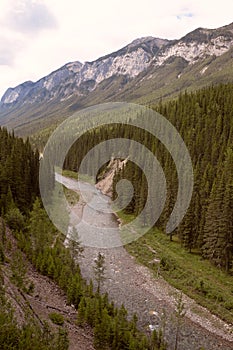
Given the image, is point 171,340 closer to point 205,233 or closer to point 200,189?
point 205,233

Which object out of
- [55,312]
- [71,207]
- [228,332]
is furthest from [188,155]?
[55,312]

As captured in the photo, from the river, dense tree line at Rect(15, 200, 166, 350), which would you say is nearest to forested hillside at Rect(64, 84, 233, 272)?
the river

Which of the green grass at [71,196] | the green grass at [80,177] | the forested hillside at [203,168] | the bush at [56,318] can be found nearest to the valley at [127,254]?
the bush at [56,318]

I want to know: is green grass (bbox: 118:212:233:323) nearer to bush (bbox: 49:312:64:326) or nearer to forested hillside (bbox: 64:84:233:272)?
forested hillside (bbox: 64:84:233:272)

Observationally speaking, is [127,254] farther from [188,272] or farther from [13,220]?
[13,220]

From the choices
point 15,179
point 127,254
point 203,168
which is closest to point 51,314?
point 127,254

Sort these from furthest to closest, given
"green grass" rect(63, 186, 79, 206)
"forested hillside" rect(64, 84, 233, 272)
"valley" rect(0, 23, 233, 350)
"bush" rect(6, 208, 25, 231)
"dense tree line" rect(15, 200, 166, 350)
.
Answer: "green grass" rect(63, 186, 79, 206) → "forested hillside" rect(64, 84, 233, 272) → "bush" rect(6, 208, 25, 231) → "valley" rect(0, 23, 233, 350) → "dense tree line" rect(15, 200, 166, 350)
